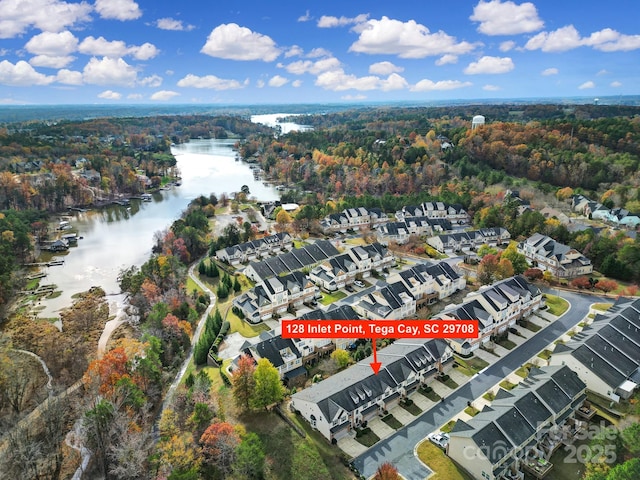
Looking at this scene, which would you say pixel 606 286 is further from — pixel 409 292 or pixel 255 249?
pixel 255 249

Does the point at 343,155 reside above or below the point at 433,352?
above

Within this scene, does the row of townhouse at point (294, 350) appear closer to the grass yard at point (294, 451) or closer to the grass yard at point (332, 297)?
the grass yard at point (294, 451)

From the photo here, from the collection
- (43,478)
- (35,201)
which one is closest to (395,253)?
(43,478)

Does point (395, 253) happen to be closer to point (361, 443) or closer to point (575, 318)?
point (575, 318)

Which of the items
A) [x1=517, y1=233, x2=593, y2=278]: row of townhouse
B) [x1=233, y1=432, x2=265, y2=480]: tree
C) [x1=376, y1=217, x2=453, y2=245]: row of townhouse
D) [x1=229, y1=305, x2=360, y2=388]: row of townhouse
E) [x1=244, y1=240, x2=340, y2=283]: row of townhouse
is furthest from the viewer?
[x1=376, y1=217, x2=453, y2=245]: row of townhouse

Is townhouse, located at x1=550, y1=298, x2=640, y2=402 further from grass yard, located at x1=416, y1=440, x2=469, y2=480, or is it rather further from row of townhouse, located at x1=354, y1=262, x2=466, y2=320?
row of townhouse, located at x1=354, y1=262, x2=466, y2=320

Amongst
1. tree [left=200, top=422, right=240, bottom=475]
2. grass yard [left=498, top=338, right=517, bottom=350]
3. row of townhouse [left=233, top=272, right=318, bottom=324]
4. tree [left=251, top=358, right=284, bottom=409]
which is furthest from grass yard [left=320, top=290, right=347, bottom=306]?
tree [left=200, top=422, right=240, bottom=475]
